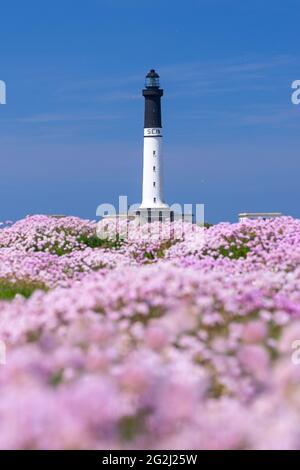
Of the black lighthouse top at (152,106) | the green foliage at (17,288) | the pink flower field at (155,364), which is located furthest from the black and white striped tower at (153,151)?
the pink flower field at (155,364)

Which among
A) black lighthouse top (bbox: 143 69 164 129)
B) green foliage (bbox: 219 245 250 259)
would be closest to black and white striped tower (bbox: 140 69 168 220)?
black lighthouse top (bbox: 143 69 164 129)

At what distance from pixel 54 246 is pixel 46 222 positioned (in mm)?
3076

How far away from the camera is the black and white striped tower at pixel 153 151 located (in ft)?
190

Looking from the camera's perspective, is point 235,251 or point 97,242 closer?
point 235,251

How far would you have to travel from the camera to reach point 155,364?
18.6ft

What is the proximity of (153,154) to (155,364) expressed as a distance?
5284 centimetres

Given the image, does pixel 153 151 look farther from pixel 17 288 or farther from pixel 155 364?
pixel 155 364

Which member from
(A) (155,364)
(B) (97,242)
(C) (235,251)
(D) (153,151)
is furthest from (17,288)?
(D) (153,151)

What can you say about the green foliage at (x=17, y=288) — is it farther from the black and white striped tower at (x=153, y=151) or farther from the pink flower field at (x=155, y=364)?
the black and white striped tower at (x=153, y=151)

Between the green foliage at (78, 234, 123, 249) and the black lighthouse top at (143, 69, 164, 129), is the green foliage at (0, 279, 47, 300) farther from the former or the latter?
the black lighthouse top at (143, 69, 164, 129)

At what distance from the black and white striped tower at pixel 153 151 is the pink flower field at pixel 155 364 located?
1884 inches

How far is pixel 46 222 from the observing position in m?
26.9

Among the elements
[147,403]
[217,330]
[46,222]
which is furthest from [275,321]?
[46,222]
